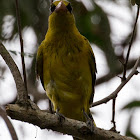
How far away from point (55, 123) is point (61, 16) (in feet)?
4.49

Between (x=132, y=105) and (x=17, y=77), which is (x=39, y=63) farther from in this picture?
(x=132, y=105)

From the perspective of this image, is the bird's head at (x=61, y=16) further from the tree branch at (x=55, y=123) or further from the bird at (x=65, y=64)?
the tree branch at (x=55, y=123)

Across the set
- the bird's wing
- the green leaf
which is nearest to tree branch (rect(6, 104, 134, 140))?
the green leaf

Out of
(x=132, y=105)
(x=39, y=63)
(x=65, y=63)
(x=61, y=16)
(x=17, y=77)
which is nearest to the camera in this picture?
(x=17, y=77)

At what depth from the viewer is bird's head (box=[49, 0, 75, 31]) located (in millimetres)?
3791

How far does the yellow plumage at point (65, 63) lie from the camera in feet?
12.4

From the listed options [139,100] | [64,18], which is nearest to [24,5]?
[64,18]

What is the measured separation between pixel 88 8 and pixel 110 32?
20.6 inches

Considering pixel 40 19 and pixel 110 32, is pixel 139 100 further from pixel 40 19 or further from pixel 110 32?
pixel 40 19

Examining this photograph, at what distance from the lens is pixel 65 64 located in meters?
3.77

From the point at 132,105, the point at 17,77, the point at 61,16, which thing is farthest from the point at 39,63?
the point at 132,105

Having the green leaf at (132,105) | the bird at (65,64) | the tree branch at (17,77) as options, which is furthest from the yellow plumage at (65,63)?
the tree branch at (17,77)

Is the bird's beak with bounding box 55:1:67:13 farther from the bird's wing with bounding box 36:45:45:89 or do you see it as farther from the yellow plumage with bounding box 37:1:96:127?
the bird's wing with bounding box 36:45:45:89

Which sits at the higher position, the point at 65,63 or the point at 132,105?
the point at 65,63
